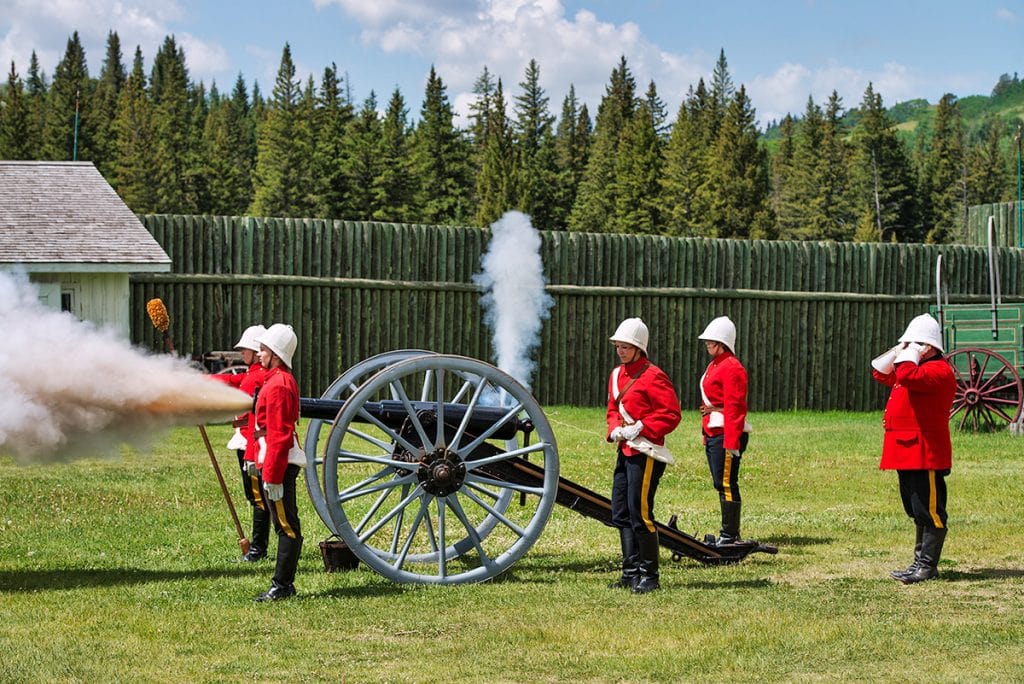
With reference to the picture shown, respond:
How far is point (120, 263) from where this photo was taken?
2025 centimetres

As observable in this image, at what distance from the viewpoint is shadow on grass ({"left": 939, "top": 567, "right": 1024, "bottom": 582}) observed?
9516mm

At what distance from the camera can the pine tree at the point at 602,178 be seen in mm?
72500

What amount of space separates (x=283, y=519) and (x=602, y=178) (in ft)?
229

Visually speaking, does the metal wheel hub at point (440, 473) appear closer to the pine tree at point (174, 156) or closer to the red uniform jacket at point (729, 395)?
the red uniform jacket at point (729, 395)

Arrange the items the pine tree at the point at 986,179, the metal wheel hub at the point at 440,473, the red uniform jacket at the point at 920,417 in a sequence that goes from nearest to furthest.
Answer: the metal wheel hub at the point at 440,473, the red uniform jacket at the point at 920,417, the pine tree at the point at 986,179

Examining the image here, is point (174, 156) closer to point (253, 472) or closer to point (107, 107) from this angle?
point (107, 107)

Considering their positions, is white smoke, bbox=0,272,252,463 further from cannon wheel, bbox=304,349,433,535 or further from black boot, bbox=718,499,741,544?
black boot, bbox=718,499,741,544

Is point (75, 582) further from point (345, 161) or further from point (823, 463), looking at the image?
point (345, 161)

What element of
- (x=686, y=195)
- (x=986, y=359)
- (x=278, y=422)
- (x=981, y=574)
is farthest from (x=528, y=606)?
(x=686, y=195)

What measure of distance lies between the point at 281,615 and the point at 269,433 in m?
1.16

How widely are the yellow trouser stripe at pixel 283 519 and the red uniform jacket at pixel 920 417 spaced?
4139 millimetres

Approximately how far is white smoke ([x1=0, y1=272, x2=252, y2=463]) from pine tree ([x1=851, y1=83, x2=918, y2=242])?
8348 centimetres

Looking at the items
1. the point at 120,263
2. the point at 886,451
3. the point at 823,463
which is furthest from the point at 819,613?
the point at 120,263

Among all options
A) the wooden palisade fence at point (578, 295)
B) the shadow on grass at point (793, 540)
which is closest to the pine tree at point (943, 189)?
the wooden palisade fence at point (578, 295)
